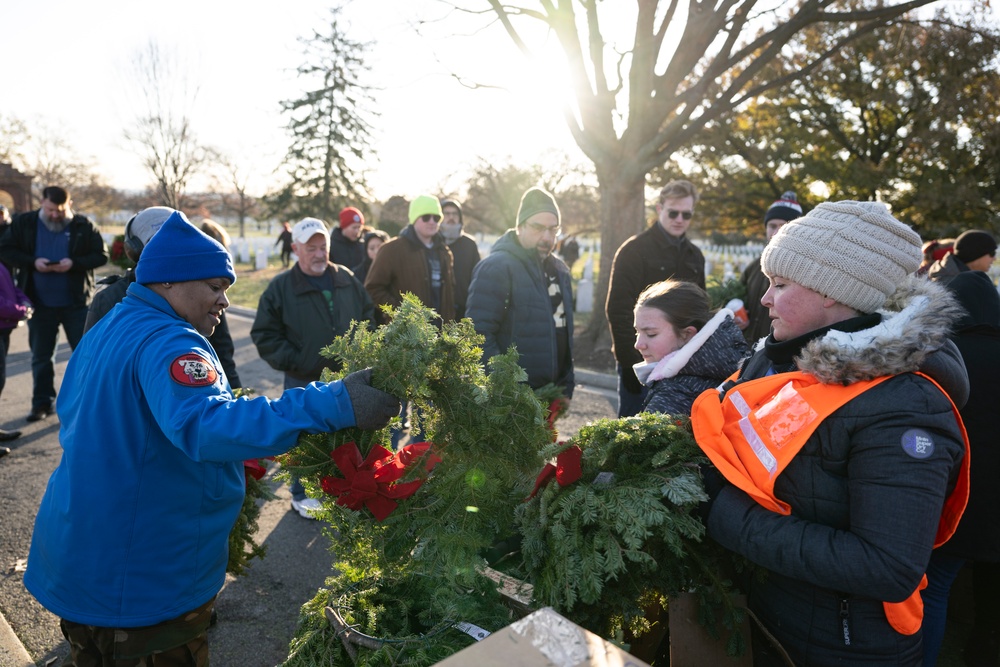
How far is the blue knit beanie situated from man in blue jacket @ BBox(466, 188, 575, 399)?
83.9 inches

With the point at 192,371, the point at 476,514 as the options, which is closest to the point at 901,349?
the point at 476,514

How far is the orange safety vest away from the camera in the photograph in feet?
5.36

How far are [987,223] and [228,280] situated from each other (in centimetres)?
2297

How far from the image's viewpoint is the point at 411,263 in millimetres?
5859

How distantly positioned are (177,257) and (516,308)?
2453 millimetres

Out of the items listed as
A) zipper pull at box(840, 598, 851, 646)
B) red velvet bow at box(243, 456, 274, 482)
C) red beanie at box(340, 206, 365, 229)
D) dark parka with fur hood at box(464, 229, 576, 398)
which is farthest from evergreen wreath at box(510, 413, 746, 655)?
red beanie at box(340, 206, 365, 229)

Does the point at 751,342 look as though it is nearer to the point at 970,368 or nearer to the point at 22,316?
the point at 970,368

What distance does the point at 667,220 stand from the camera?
4.73 m

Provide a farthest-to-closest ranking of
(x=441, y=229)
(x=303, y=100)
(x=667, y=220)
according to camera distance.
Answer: (x=303, y=100) → (x=441, y=229) → (x=667, y=220)

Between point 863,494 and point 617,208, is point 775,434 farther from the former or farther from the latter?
point 617,208

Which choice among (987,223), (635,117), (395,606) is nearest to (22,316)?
(395,606)

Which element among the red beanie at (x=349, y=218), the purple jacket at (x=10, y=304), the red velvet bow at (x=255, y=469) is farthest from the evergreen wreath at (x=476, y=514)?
the red beanie at (x=349, y=218)

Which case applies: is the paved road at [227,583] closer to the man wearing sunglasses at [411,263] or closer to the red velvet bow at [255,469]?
the red velvet bow at [255,469]

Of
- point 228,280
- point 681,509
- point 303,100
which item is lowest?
point 681,509
